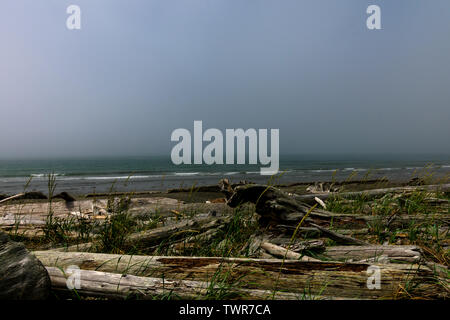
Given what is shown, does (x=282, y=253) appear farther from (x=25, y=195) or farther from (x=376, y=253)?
(x=25, y=195)

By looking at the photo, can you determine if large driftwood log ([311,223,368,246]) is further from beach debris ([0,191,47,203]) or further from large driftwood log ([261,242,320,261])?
beach debris ([0,191,47,203])

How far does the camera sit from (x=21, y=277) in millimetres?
1862

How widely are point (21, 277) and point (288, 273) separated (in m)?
2.04

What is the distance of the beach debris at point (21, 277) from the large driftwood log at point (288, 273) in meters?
0.47

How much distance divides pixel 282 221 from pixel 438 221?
2687 mm

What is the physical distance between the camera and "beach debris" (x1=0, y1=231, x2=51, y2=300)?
5.96 feet

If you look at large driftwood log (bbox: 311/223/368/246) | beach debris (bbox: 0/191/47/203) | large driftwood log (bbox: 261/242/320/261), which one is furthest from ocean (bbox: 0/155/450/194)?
large driftwood log (bbox: 261/242/320/261)

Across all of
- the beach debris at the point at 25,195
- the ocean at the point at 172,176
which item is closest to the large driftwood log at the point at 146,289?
the ocean at the point at 172,176

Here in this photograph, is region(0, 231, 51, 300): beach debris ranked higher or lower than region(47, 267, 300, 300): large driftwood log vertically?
higher

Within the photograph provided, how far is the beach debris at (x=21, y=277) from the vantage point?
182 cm

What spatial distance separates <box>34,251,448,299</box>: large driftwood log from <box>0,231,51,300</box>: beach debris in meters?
0.47

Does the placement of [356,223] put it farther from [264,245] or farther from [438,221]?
[264,245]

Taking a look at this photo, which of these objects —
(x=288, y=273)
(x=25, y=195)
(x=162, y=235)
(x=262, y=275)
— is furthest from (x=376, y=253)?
(x=25, y=195)

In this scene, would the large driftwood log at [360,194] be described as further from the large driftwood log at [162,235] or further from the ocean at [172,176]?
the large driftwood log at [162,235]
